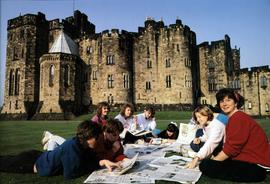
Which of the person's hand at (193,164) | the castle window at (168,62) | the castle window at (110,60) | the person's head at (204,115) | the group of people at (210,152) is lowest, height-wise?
the person's hand at (193,164)

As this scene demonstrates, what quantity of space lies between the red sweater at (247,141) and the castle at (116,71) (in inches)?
1398

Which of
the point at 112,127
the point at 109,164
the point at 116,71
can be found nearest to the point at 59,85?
the point at 116,71

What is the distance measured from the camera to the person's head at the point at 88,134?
202 inches

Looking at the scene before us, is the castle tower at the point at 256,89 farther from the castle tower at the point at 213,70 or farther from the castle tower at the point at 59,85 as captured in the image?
the castle tower at the point at 59,85

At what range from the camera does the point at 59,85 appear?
3991 centimetres

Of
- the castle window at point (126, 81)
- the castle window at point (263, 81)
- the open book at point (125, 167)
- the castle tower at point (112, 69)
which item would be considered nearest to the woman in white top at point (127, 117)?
the open book at point (125, 167)

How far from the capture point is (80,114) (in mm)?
42250

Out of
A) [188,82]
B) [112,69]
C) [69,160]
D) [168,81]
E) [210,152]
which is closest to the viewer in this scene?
[69,160]

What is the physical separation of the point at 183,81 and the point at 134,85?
8.02 metres

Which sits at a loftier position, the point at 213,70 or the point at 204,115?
the point at 213,70

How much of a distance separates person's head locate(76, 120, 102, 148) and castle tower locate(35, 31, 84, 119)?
33.9 meters

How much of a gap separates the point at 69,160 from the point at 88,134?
0.68 m

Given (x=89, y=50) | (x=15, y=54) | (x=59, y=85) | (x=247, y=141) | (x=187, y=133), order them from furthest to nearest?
(x=89, y=50), (x=15, y=54), (x=59, y=85), (x=187, y=133), (x=247, y=141)

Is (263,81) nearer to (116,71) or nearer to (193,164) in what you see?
(116,71)
